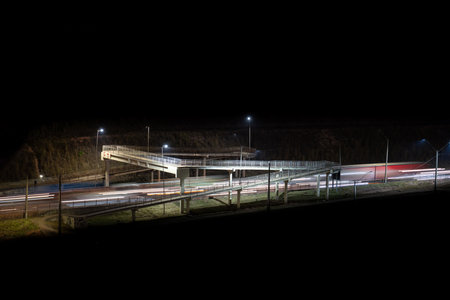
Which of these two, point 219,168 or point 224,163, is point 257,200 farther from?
point 224,163

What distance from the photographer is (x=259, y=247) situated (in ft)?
78.2

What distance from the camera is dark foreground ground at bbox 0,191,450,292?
19562 millimetres

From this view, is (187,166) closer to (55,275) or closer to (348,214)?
(348,214)

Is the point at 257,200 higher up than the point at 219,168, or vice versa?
the point at 219,168

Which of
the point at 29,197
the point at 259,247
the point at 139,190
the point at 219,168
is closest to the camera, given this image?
the point at 259,247

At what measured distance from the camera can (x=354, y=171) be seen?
58.8m

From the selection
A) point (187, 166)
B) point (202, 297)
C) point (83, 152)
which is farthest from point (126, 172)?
point (202, 297)

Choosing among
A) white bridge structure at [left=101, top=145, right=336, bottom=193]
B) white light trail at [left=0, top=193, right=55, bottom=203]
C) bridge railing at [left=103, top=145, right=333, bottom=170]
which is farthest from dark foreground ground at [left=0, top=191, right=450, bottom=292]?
white light trail at [left=0, top=193, right=55, bottom=203]

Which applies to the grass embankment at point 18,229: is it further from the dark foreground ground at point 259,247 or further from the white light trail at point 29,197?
the white light trail at point 29,197

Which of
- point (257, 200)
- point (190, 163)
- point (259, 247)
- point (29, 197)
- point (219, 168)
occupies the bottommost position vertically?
point (257, 200)

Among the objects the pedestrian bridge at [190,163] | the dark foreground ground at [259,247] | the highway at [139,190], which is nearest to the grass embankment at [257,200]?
the highway at [139,190]

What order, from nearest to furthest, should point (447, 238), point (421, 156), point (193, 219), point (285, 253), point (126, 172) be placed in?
1. point (285, 253)
2. point (447, 238)
3. point (193, 219)
4. point (126, 172)
5. point (421, 156)

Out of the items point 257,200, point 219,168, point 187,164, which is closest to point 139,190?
point 187,164

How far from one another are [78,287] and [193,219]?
618 inches
